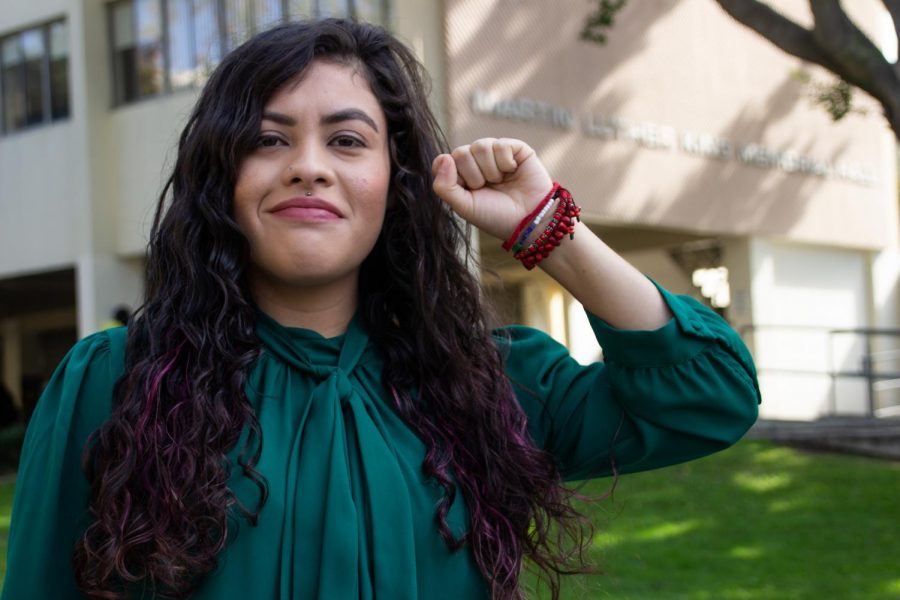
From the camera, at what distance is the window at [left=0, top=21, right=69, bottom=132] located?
632 inches

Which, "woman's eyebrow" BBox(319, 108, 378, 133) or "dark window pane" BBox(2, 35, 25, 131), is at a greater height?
"dark window pane" BBox(2, 35, 25, 131)

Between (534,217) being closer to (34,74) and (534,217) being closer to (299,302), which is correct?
(299,302)

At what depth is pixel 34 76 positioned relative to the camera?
16406 millimetres

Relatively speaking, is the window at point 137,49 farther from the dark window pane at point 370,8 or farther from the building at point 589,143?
the dark window pane at point 370,8

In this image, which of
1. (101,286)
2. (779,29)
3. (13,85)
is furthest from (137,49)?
(779,29)

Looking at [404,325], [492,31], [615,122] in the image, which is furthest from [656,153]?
[404,325]

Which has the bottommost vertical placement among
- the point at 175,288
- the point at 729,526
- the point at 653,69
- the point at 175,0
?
the point at 729,526

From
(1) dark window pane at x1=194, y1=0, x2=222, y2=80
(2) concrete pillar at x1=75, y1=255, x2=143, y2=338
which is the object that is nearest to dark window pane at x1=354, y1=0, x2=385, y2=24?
(1) dark window pane at x1=194, y1=0, x2=222, y2=80

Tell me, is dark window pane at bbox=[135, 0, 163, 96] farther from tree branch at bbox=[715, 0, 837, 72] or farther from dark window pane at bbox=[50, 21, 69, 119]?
tree branch at bbox=[715, 0, 837, 72]

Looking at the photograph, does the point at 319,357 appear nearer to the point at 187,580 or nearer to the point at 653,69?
the point at 187,580

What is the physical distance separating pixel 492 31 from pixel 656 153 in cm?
354

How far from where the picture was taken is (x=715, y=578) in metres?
6.82

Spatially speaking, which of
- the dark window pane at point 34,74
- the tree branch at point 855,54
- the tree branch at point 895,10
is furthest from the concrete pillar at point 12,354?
the tree branch at point 895,10

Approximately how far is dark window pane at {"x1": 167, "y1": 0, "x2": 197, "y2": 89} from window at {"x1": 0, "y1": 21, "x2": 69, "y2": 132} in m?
1.79
